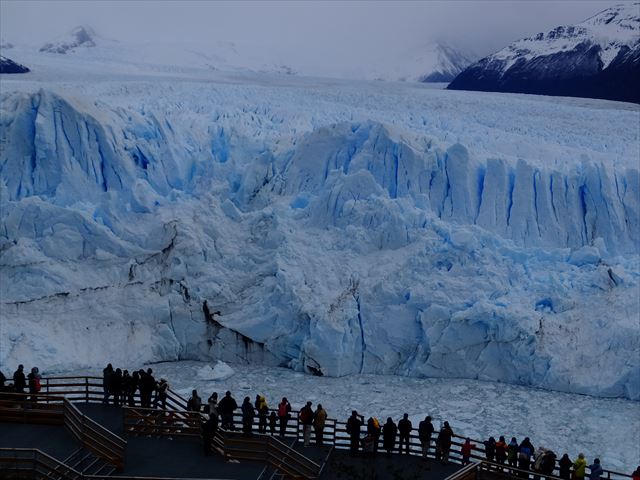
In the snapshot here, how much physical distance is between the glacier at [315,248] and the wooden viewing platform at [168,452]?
13.9 ft

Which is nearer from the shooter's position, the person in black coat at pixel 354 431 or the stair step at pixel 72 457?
the stair step at pixel 72 457

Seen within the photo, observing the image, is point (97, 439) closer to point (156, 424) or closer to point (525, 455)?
point (156, 424)

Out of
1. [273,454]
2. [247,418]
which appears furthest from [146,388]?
[273,454]

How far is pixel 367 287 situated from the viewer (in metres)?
12.1

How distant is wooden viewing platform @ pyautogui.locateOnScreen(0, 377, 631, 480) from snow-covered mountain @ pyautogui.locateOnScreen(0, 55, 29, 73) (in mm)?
15611

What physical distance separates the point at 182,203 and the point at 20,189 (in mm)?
3084

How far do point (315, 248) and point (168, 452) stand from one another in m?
6.32

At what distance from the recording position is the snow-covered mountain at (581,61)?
20.6 m

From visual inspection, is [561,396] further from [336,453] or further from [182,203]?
[182,203]

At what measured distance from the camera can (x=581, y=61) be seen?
21766mm

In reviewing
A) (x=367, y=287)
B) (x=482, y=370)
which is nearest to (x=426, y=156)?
Result: (x=367, y=287)

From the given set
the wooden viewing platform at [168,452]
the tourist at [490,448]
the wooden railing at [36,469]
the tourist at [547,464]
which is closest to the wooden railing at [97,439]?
the wooden viewing platform at [168,452]

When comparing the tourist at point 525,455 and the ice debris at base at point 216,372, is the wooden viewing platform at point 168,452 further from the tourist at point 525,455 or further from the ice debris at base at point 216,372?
the ice debris at base at point 216,372

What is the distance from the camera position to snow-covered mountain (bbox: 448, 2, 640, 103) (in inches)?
812
